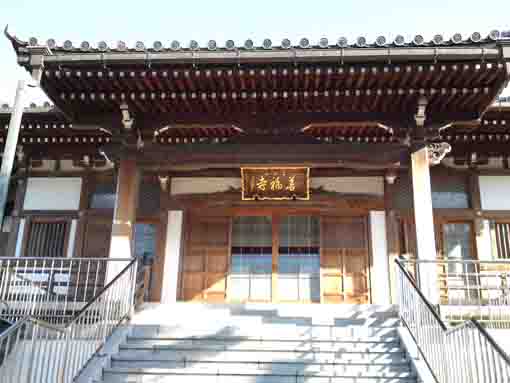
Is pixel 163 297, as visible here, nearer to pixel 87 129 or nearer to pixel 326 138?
pixel 87 129

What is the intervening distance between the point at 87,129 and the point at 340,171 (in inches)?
197

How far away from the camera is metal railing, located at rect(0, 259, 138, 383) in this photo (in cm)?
530

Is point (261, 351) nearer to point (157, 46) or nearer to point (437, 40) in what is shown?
point (157, 46)

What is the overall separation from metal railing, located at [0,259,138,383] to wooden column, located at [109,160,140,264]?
3.25 ft

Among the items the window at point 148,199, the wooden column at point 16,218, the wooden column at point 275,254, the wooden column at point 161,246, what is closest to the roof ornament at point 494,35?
the wooden column at point 275,254

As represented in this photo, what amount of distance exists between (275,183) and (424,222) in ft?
10.1

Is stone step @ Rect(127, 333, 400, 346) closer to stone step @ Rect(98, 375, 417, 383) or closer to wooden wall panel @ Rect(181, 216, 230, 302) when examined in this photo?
stone step @ Rect(98, 375, 417, 383)

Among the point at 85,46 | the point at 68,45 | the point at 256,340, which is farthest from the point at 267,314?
the point at 68,45

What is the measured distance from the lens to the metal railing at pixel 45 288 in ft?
27.0

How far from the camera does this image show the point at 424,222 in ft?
27.4

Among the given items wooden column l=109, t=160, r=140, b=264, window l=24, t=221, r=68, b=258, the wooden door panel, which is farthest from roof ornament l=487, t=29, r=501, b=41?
window l=24, t=221, r=68, b=258

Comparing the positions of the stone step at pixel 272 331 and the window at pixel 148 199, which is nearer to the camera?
the stone step at pixel 272 331

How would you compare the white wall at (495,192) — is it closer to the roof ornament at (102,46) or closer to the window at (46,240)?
the roof ornament at (102,46)

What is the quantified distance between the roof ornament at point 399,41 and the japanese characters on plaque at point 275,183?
128 inches
